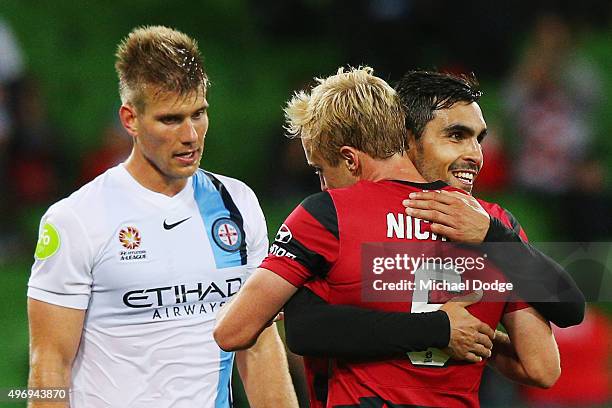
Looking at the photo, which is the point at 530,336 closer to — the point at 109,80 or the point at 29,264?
the point at 29,264

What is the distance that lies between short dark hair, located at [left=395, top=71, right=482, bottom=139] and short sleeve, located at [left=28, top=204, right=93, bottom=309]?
1133 millimetres

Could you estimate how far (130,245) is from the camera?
342 cm

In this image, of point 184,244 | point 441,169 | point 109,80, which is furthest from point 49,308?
point 109,80

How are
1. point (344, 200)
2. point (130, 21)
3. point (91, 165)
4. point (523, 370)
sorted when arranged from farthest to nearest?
point (130, 21) < point (91, 165) < point (523, 370) < point (344, 200)

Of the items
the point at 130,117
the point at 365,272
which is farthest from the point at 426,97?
the point at 130,117

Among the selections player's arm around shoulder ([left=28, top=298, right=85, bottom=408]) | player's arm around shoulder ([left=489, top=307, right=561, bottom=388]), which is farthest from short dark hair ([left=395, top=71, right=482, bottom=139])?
player's arm around shoulder ([left=28, top=298, right=85, bottom=408])

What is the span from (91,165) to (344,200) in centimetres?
511

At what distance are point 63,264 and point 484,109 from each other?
5.59 metres

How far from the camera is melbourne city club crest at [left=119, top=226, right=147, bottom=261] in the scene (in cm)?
339

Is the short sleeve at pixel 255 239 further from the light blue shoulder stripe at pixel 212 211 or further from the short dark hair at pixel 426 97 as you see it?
the short dark hair at pixel 426 97

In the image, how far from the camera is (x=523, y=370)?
2.97 meters

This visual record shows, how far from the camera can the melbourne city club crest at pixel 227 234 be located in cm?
359

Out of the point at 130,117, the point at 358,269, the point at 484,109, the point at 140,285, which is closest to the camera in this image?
the point at 358,269

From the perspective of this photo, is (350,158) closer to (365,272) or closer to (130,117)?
(365,272)
